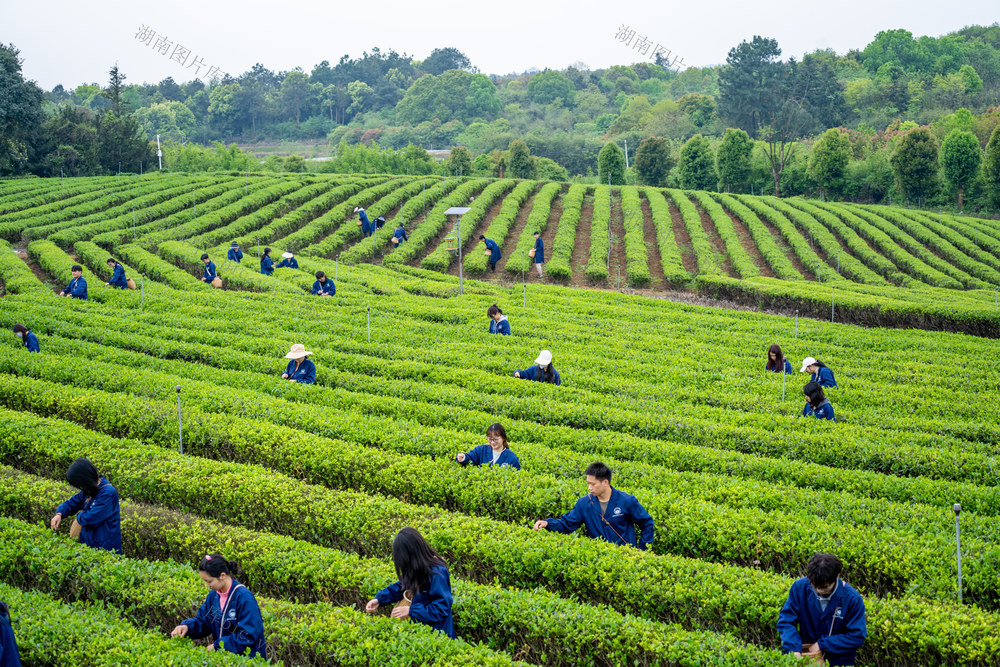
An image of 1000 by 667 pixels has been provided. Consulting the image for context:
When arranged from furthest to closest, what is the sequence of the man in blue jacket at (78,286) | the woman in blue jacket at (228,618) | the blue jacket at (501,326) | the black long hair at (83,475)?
1. the man in blue jacket at (78,286)
2. the blue jacket at (501,326)
3. the black long hair at (83,475)
4. the woman in blue jacket at (228,618)

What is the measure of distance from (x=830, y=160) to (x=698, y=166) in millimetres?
10376

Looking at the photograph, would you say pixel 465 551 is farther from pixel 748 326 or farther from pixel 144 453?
pixel 748 326

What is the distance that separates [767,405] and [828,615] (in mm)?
8061

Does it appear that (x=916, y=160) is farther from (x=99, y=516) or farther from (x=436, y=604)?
(x=99, y=516)

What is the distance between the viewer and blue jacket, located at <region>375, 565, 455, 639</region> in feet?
22.1

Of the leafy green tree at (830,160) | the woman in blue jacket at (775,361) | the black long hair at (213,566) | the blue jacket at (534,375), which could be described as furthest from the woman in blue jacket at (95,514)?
the leafy green tree at (830,160)

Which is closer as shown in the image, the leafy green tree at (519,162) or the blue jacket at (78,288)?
the blue jacket at (78,288)

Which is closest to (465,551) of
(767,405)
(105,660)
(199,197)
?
(105,660)

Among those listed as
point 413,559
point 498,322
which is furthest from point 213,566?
point 498,322

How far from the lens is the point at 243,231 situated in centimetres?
3741

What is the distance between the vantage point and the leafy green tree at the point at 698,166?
6188 cm

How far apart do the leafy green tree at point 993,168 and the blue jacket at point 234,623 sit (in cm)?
5305

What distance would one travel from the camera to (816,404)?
12688 millimetres

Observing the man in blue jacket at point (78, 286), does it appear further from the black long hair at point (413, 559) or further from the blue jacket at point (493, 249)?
the black long hair at point (413, 559)
